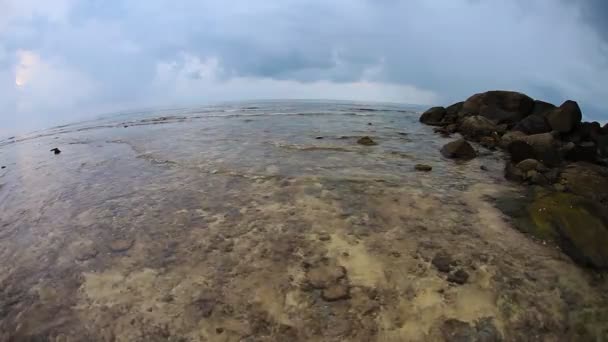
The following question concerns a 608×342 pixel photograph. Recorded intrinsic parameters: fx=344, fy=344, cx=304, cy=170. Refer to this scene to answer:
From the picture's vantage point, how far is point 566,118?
70.8ft

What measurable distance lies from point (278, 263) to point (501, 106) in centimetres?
2885

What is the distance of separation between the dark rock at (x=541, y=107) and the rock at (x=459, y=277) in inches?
1015

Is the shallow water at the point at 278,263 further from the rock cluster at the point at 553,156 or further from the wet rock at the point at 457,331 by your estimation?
the rock cluster at the point at 553,156

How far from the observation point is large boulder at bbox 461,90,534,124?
2728 cm

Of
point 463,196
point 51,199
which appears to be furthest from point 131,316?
point 463,196

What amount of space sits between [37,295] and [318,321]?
4721 mm

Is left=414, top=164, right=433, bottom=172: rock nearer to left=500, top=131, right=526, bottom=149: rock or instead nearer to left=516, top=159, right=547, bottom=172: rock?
left=516, top=159, right=547, bottom=172: rock

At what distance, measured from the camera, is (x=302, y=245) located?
22.9 ft

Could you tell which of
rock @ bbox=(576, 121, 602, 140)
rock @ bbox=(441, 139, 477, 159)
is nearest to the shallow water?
rock @ bbox=(441, 139, 477, 159)

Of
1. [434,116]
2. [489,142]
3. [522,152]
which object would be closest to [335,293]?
[522,152]

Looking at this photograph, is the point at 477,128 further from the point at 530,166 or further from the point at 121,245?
the point at 121,245

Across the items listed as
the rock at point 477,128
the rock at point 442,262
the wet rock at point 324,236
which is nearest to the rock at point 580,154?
the rock at point 477,128

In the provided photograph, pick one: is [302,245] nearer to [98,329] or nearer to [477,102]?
[98,329]

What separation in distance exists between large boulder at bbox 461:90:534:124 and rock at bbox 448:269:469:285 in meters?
25.1
